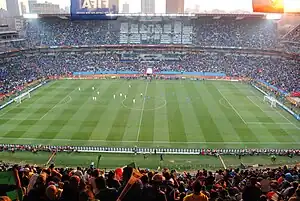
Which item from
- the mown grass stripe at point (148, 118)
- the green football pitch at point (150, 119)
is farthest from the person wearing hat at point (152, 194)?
the mown grass stripe at point (148, 118)

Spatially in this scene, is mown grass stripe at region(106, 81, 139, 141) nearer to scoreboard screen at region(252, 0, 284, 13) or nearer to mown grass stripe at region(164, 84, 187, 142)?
mown grass stripe at region(164, 84, 187, 142)

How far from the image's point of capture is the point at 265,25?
90188 mm

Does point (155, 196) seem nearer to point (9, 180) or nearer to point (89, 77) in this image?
point (9, 180)

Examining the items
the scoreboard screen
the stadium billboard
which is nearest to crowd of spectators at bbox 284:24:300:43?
the stadium billboard

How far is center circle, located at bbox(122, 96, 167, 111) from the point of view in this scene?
1868 inches

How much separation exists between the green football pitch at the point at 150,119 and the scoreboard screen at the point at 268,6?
66.4ft

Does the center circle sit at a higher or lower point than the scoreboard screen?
lower

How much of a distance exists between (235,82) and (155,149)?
39.0m

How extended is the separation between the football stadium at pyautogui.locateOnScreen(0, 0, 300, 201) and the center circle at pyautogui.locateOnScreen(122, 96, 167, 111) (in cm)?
31

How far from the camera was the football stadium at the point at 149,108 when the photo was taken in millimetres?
9773

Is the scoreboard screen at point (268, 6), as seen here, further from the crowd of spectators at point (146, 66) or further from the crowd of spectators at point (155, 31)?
the crowd of spectators at point (155, 31)

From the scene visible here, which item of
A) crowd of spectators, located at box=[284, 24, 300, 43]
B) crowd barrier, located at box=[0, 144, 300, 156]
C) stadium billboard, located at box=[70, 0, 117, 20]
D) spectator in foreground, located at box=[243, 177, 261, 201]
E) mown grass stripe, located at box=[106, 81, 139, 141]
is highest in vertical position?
stadium billboard, located at box=[70, 0, 117, 20]

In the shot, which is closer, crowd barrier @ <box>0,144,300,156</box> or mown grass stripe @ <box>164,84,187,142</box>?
crowd barrier @ <box>0,144,300,156</box>

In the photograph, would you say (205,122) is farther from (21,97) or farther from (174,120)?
(21,97)
